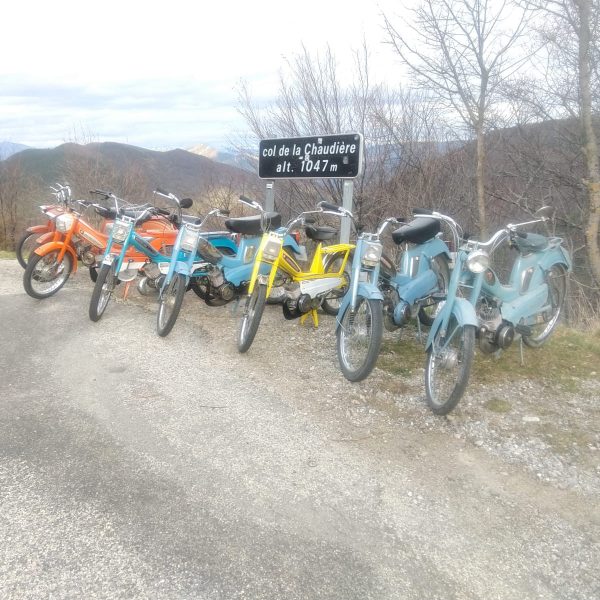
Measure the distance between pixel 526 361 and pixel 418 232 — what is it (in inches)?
51.8

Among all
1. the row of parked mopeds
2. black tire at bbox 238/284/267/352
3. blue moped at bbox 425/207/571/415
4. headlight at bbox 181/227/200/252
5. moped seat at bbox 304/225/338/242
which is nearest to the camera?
blue moped at bbox 425/207/571/415

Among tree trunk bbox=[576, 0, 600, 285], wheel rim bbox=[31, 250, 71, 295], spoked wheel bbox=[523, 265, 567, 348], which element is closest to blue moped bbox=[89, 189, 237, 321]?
wheel rim bbox=[31, 250, 71, 295]

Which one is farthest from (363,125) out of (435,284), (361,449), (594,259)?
(361,449)

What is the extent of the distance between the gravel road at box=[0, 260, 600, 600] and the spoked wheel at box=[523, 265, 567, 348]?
2.33 feet

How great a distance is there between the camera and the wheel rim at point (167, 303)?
4609mm

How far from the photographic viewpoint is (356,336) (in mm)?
3840

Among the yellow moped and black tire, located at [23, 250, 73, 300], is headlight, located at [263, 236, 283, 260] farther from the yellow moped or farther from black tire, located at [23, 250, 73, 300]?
black tire, located at [23, 250, 73, 300]

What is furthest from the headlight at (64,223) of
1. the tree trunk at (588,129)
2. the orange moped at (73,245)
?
the tree trunk at (588,129)

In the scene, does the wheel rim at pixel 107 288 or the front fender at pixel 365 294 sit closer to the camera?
the front fender at pixel 365 294

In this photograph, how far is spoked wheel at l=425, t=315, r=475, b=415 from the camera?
302cm

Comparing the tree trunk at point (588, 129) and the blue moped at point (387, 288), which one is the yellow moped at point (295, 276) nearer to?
the blue moped at point (387, 288)

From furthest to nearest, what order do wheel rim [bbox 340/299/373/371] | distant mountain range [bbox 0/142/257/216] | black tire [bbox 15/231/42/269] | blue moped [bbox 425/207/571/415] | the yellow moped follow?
distant mountain range [bbox 0/142/257/216], black tire [bbox 15/231/42/269], the yellow moped, wheel rim [bbox 340/299/373/371], blue moped [bbox 425/207/571/415]

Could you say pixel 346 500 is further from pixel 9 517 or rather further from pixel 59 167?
pixel 59 167

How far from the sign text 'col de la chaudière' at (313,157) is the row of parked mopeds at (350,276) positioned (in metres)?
0.72
